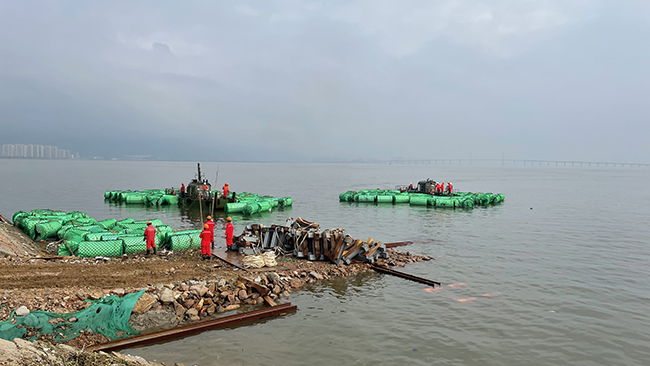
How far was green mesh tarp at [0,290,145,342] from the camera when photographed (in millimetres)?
8164

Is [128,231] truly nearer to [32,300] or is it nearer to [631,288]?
[32,300]

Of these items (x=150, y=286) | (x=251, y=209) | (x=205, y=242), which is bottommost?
(x=251, y=209)

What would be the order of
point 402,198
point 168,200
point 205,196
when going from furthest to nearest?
point 402,198, point 168,200, point 205,196

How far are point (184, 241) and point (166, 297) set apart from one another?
709 centimetres

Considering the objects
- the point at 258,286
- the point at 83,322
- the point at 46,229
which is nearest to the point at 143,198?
the point at 46,229

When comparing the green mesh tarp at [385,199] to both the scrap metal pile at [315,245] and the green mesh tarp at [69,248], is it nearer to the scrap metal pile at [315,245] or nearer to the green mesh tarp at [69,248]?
the scrap metal pile at [315,245]

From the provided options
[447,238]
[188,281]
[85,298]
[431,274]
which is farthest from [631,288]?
[85,298]

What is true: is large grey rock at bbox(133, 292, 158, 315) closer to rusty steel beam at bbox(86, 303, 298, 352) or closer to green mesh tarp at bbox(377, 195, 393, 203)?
rusty steel beam at bbox(86, 303, 298, 352)

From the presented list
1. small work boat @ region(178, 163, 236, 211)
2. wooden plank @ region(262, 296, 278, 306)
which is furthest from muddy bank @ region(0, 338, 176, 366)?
small work boat @ region(178, 163, 236, 211)

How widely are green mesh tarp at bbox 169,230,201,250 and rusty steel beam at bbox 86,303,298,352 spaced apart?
7501 mm

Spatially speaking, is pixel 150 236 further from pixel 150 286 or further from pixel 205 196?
pixel 205 196

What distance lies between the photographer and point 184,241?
56.1 feet

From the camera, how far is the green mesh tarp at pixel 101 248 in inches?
600

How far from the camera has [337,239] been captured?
634 inches
